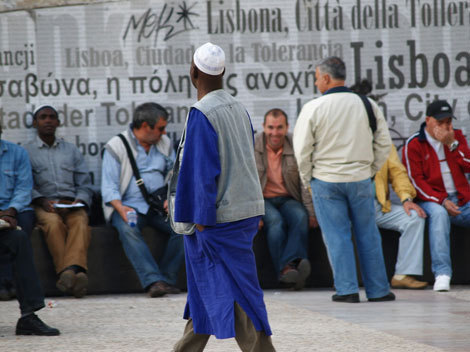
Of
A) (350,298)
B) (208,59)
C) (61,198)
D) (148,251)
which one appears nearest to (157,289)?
(148,251)

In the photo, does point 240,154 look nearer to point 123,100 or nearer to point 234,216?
point 234,216

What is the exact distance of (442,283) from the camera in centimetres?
874

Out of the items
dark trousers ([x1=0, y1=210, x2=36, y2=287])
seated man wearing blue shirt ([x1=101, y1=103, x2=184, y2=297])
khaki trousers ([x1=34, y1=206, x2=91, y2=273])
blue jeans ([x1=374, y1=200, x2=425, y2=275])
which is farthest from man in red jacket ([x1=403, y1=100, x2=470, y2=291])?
dark trousers ([x1=0, y1=210, x2=36, y2=287])

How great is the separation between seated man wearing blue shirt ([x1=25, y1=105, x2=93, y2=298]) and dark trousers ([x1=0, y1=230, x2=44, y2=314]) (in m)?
2.32

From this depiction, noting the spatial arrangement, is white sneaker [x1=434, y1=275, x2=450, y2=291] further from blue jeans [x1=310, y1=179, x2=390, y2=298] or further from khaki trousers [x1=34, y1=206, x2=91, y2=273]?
khaki trousers [x1=34, y1=206, x2=91, y2=273]

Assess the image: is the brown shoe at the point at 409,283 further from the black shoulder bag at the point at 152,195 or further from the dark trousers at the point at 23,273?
the dark trousers at the point at 23,273

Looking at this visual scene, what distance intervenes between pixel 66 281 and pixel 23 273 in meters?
2.37

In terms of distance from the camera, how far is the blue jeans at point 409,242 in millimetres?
8961

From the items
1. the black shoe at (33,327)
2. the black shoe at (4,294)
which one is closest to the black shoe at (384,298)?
the black shoe at (33,327)

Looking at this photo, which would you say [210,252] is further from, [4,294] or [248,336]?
[4,294]

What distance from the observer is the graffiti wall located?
10117 mm

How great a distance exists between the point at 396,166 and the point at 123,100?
3.05 metres

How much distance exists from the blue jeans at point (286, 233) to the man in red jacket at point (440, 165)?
4.05 feet

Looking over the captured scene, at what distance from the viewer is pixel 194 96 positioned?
33.5 ft
